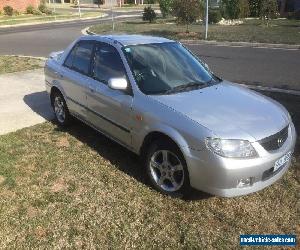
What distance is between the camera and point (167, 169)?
15.3 feet

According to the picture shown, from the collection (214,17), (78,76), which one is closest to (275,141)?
(78,76)

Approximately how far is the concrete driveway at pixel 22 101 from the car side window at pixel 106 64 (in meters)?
2.29

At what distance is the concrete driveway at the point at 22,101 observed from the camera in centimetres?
740

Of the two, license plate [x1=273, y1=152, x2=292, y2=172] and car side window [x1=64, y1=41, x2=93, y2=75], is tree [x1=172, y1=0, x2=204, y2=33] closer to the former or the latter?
car side window [x1=64, y1=41, x2=93, y2=75]

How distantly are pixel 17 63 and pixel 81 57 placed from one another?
25.1 ft

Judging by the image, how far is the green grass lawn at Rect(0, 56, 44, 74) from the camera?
12.1 m

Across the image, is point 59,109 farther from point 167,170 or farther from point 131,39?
point 167,170

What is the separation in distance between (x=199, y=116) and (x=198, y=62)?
1754 millimetres

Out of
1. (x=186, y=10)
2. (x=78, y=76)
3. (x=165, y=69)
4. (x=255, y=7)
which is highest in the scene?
(x=255, y=7)

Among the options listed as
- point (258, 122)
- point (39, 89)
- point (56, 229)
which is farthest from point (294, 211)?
point (39, 89)

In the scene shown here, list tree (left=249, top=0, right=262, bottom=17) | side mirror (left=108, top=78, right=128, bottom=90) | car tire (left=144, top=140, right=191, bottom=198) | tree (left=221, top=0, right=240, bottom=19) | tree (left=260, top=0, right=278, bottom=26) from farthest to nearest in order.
Result: tree (left=249, top=0, right=262, bottom=17), tree (left=221, top=0, right=240, bottom=19), tree (left=260, top=0, right=278, bottom=26), side mirror (left=108, top=78, right=128, bottom=90), car tire (left=144, top=140, right=191, bottom=198)

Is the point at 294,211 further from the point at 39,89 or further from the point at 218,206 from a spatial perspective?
the point at 39,89

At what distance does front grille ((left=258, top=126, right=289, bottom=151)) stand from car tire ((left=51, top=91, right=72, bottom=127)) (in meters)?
3.88

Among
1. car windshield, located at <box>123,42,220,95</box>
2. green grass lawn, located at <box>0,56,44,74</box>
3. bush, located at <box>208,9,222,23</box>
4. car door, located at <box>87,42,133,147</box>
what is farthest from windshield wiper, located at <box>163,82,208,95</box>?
bush, located at <box>208,9,222,23</box>
